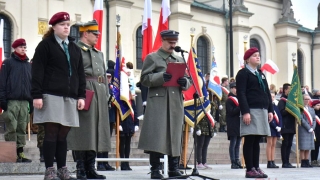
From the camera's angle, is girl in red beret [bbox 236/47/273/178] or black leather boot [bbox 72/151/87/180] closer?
black leather boot [bbox 72/151/87/180]

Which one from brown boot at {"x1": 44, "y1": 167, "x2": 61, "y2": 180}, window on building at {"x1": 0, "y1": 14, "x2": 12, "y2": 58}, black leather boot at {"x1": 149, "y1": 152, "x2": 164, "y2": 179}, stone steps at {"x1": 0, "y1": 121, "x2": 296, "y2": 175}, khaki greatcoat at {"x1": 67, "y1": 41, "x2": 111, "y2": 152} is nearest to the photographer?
brown boot at {"x1": 44, "y1": 167, "x2": 61, "y2": 180}

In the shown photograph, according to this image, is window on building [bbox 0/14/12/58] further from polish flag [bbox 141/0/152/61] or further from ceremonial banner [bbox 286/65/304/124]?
ceremonial banner [bbox 286/65/304/124]

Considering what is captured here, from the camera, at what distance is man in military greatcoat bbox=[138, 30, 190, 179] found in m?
9.96

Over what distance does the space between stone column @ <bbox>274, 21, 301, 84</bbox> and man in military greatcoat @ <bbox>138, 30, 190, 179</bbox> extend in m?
31.8

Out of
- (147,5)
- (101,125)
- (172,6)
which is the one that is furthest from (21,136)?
(172,6)

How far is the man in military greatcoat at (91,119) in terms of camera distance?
9.66 meters

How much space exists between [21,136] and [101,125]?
351 centimetres

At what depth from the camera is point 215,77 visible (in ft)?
61.3

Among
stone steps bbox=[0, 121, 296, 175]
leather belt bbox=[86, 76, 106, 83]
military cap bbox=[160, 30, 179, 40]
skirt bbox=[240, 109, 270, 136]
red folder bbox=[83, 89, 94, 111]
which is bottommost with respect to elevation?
stone steps bbox=[0, 121, 296, 175]

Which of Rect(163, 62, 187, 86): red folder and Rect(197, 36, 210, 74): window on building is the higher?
Rect(197, 36, 210, 74): window on building

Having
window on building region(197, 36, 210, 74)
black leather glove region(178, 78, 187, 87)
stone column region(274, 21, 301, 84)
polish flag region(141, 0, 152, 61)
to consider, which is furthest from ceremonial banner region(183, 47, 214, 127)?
stone column region(274, 21, 301, 84)

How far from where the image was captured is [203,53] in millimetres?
36750

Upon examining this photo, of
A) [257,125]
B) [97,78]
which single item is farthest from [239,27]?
[97,78]

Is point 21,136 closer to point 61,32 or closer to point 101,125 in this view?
point 101,125
